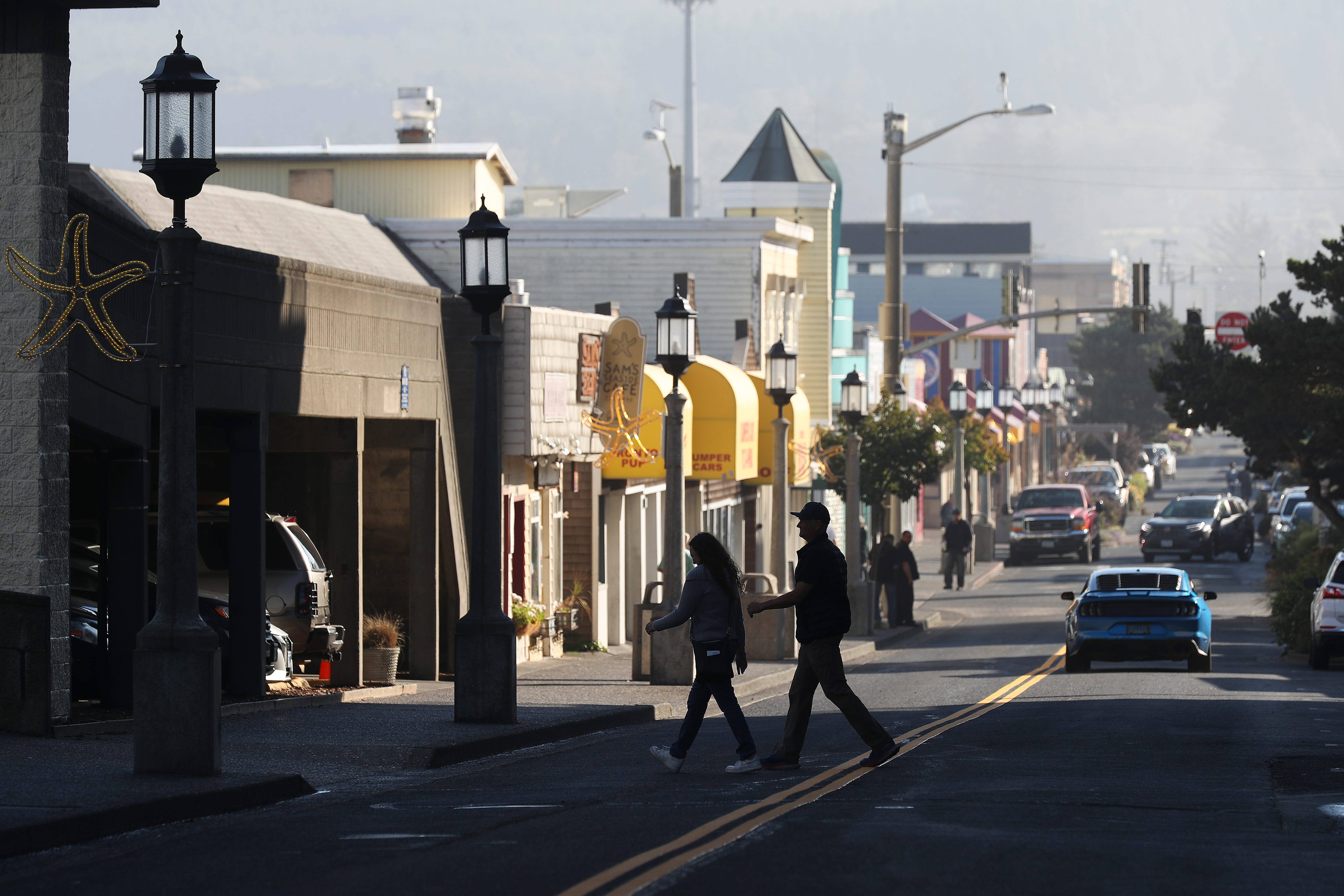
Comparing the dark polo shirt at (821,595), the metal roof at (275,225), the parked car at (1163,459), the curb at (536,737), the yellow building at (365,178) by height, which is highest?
the yellow building at (365,178)

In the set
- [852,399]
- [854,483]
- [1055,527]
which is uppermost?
[852,399]

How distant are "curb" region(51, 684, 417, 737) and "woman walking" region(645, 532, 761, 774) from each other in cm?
319

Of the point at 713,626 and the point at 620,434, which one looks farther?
the point at 620,434

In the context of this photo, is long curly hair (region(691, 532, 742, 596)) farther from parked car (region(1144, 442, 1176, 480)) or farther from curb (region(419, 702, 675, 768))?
parked car (region(1144, 442, 1176, 480))

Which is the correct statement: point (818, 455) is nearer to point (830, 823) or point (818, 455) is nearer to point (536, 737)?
point (536, 737)

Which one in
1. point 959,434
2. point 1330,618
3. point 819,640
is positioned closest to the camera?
point 819,640

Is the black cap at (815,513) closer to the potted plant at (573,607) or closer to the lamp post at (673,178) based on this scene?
the potted plant at (573,607)

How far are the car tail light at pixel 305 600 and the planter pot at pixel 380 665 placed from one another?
1.27m

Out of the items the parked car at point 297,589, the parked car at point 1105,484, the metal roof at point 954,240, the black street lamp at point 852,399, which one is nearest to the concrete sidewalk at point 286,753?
A: the parked car at point 297,589

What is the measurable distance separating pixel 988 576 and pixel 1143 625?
2830 cm

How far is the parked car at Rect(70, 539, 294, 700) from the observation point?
54.0 ft

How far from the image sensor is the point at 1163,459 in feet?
359

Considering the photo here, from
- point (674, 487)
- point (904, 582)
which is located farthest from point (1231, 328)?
point (674, 487)

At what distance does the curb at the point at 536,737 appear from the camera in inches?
567
